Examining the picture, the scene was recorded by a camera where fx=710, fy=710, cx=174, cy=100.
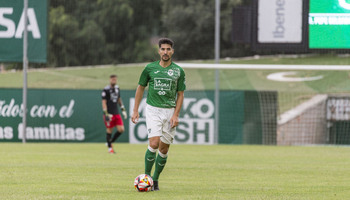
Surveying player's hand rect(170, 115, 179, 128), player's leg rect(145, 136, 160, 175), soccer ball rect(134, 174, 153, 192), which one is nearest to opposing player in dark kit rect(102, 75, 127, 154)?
player's leg rect(145, 136, 160, 175)

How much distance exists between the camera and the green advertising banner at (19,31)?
25000 mm

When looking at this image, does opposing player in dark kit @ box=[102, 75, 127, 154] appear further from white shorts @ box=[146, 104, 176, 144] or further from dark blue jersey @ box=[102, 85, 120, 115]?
white shorts @ box=[146, 104, 176, 144]

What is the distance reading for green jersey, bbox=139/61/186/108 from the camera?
10.3 meters

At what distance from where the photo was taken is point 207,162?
1630cm

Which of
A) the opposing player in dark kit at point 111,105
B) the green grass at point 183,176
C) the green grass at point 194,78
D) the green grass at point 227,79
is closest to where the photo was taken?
the green grass at point 183,176

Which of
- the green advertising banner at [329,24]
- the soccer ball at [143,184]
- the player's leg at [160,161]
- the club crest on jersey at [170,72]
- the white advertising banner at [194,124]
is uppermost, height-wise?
the green advertising banner at [329,24]

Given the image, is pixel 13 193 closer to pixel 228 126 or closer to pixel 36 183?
pixel 36 183

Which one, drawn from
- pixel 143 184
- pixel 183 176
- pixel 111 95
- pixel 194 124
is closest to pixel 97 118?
pixel 194 124

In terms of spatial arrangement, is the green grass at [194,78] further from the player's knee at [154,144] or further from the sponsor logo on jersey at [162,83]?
the player's knee at [154,144]

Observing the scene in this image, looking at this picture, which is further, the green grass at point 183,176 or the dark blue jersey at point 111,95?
the dark blue jersey at point 111,95

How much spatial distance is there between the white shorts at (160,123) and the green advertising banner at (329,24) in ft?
37.4

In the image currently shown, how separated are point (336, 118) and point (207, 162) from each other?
461 inches

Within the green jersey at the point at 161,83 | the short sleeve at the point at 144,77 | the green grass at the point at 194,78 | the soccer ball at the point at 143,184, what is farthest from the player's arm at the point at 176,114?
the green grass at the point at 194,78

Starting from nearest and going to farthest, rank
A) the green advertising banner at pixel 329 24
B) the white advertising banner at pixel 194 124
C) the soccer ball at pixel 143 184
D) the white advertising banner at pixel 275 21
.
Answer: the soccer ball at pixel 143 184
the green advertising banner at pixel 329 24
the white advertising banner at pixel 275 21
the white advertising banner at pixel 194 124
